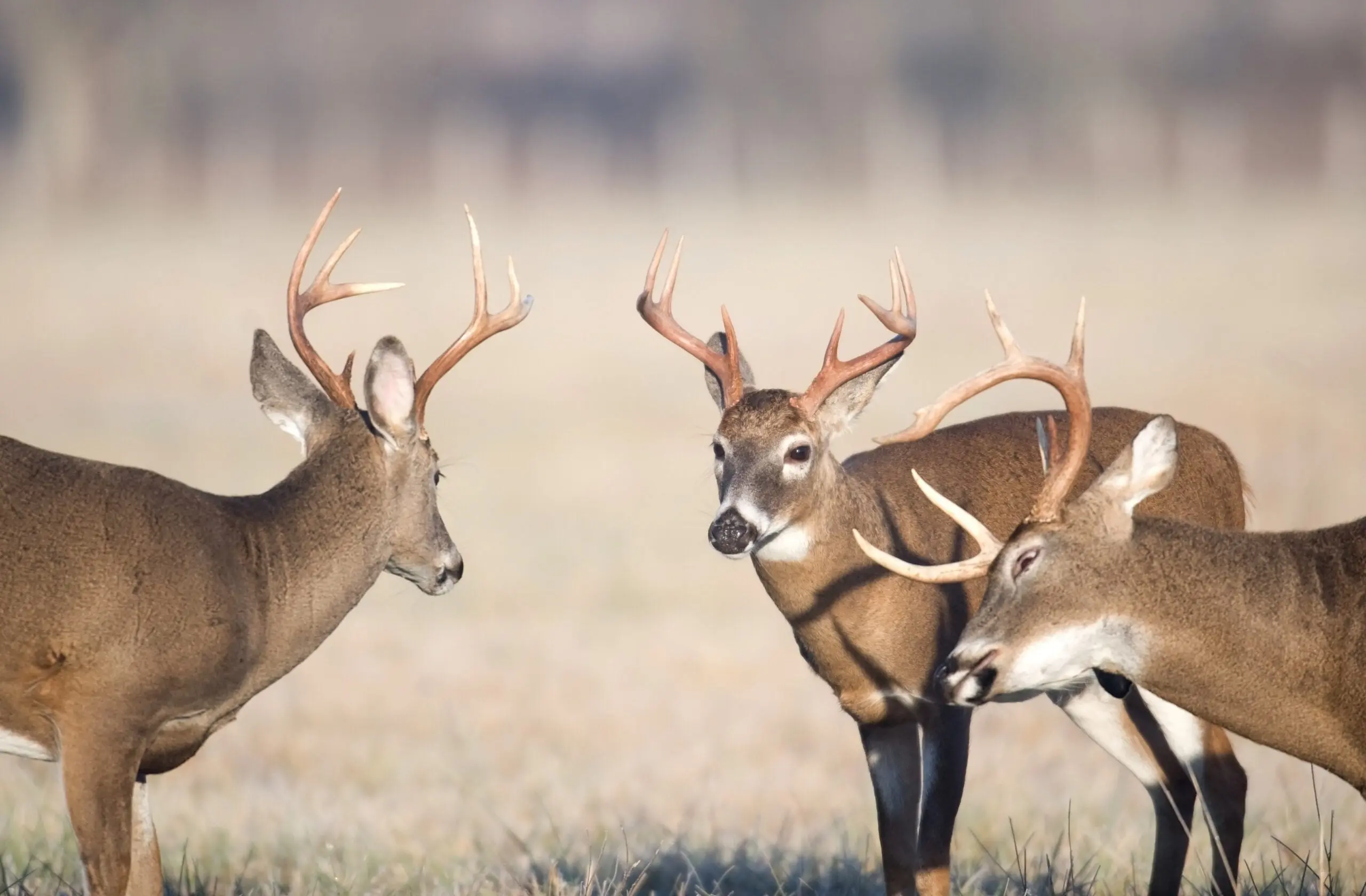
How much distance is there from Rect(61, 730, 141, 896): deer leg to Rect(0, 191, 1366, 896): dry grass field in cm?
121

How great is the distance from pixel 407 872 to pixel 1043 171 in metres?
44.0

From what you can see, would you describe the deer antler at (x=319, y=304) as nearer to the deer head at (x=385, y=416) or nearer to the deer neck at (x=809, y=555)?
the deer head at (x=385, y=416)

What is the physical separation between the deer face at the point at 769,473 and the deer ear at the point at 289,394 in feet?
4.61

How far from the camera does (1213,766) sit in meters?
8.04

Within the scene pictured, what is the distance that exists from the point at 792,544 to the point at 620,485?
11848mm

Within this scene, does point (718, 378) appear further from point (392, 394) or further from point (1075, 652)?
point (1075, 652)

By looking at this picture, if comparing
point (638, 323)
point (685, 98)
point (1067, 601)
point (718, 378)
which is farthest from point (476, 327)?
point (685, 98)

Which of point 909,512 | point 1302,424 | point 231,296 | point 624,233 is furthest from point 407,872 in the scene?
point 624,233

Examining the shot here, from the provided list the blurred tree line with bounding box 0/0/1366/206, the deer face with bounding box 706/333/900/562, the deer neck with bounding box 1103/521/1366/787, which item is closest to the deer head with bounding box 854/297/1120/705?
the deer neck with bounding box 1103/521/1366/787

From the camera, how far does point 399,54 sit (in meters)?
76.7

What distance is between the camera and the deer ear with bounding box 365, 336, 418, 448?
7.04m

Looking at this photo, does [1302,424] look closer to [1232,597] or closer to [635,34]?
[1232,597]

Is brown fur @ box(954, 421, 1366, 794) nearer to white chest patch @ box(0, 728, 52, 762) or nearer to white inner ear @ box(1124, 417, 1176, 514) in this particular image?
white inner ear @ box(1124, 417, 1176, 514)

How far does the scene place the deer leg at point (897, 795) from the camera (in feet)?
25.2
